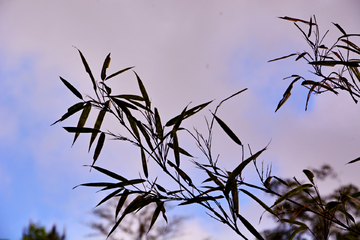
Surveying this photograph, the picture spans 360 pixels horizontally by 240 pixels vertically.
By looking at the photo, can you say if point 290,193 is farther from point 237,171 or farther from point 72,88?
point 72,88

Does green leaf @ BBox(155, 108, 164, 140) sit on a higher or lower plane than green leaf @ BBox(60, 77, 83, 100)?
lower

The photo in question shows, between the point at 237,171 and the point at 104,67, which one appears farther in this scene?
the point at 104,67

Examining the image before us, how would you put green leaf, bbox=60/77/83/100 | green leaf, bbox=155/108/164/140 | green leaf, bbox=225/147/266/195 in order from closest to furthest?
green leaf, bbox=225/147/266/195, green leaf, bbox=155/108/164/140, green leaf, bbox=60/77/83/100

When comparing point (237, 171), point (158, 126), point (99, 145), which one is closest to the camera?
point (237, 171)

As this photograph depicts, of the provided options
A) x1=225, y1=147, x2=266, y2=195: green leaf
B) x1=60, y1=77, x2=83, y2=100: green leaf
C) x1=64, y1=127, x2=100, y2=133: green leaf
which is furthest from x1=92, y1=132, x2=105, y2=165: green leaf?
x1=225, y1=147, x2=266, y2=195: green leaf

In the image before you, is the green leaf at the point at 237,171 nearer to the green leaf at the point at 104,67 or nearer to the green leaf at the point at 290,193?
the green leaf at the point at 290,193

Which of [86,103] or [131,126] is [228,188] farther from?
[86,103]

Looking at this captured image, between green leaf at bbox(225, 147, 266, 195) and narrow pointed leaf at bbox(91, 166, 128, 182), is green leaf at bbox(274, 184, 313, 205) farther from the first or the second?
narrow pointed leaf at bbox(91, 166, 128, 182)

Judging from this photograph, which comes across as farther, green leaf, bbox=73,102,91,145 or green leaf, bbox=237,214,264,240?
green leaf, bbox=73,102,91,145

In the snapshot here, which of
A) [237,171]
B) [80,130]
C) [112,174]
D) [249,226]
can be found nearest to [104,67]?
[80,130]

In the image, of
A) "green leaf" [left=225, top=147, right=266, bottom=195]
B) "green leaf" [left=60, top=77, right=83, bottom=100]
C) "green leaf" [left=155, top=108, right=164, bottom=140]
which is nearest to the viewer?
"green leaf" [left=225, top=147, right=266, bottom=195]

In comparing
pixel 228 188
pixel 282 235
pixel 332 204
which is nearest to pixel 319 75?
pixel 332 204

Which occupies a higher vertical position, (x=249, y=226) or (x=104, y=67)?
(x=104, y=67)

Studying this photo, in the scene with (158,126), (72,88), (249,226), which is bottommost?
(249,226)
